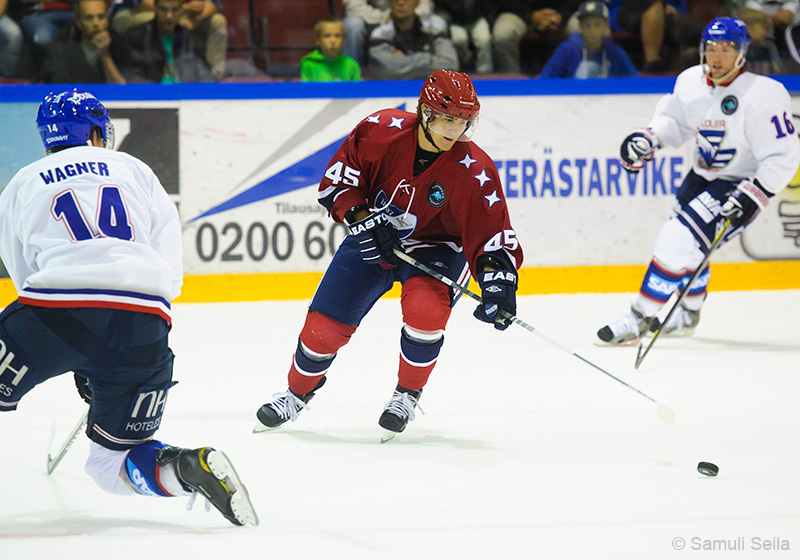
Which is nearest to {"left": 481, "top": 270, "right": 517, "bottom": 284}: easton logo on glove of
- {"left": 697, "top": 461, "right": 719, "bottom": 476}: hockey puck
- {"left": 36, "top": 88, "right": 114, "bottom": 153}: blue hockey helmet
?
{"left": 697, "top": 461, "right": 719, "bottom": 476}: hockey puck

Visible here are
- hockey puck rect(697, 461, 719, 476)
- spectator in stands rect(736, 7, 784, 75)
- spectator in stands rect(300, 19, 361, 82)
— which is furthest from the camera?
spectator in stands rect(736, 7, 784, 75)

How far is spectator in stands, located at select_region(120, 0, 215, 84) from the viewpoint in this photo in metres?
5.84

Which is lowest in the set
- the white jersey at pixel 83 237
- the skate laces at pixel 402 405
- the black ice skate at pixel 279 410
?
the black ice skate at pixel 279 410

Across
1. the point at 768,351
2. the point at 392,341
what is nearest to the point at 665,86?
the point at 768,351

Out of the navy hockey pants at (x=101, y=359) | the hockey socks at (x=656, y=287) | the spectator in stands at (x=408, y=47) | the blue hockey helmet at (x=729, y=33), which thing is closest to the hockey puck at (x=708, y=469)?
the navy hockey pants at (x=101, y=359)

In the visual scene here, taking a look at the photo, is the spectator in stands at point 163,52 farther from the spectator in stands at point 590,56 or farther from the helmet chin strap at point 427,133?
the helmet chin strap at point 427,133

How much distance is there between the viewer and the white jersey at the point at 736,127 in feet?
15.2

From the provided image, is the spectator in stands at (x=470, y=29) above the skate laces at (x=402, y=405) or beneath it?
above

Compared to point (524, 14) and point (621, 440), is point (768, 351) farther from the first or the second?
point (524, 14)

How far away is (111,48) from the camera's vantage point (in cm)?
585

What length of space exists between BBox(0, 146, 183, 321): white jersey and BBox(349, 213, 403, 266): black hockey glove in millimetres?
920

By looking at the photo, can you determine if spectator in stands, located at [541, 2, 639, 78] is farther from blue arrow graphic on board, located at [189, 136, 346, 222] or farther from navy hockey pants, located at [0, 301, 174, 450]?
navy hockey pants, located at [0, 301, 174, 450]

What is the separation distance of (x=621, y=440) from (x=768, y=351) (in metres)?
1.78

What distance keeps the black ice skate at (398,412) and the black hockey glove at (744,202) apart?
2025 millimetres
